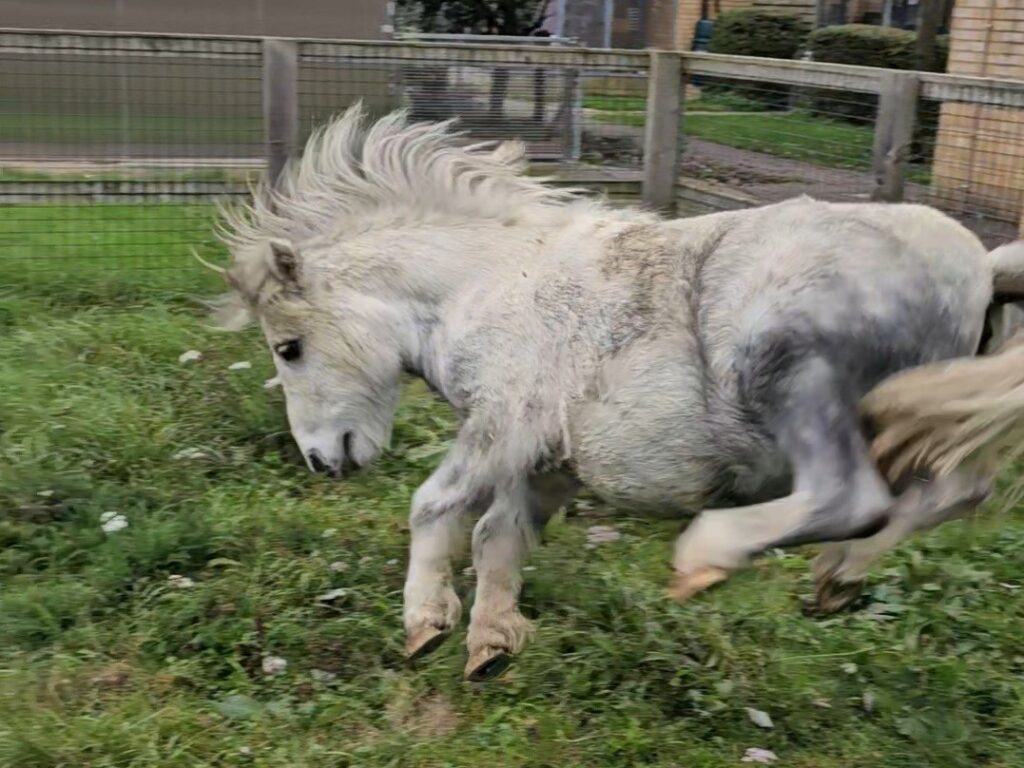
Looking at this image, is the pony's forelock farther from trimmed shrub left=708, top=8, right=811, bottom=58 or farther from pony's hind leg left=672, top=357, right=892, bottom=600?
trimmed shrub left=708, top=8, right=811, bottom=58

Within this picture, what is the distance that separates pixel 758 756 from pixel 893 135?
4175mm

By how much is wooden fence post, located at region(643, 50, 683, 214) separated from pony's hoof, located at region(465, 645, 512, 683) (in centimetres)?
491

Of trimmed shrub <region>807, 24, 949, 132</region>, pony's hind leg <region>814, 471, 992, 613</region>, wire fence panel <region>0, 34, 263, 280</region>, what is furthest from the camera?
trimmed shrub <region>807, 24, 949, 132</region>

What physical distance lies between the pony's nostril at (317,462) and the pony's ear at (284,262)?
22.0 inches

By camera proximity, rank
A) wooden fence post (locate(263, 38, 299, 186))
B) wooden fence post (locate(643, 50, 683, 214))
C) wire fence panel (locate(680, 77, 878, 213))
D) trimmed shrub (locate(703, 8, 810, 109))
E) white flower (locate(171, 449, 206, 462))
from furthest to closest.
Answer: trimmed shrub (locate(703, 8, 810, 109)) < wooden fence post (locate(643, 50, 683, 214)) < wire fence panel (locate(680, 77, 878, 213)) < wooden fence post (locate(263, 38, 299, 186)) < white flower (locate(171, 449, 206, 462))

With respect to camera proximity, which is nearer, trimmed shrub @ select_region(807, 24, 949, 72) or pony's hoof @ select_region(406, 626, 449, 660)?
pony's hoof @ select_region(406, 626, 449, 660)

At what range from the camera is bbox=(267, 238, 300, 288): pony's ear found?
3840 mm

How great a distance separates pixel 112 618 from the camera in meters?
4.17

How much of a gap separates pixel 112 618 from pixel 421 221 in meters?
1.73

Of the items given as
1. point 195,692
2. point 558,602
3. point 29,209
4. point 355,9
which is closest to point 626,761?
point 558,602

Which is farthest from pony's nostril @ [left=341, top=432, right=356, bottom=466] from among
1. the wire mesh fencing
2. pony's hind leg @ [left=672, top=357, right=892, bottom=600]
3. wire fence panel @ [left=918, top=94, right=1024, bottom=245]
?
wire fence panel @ [left=918, top=94, right=1024, bottom=245]

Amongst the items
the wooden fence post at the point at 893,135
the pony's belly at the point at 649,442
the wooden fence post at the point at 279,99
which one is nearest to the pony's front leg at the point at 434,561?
the pony's belly at the point at 649,442

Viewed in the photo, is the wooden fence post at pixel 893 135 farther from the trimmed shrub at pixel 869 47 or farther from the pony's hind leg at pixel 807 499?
the trimmed shrub at pixel 869 47

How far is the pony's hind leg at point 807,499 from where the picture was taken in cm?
296
